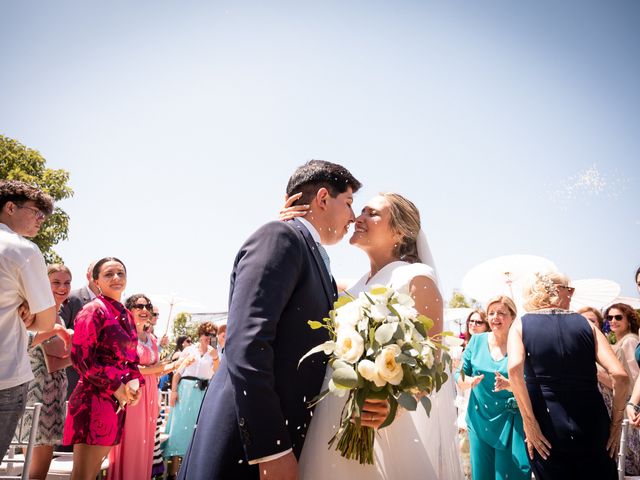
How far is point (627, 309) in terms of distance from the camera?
6.73 m

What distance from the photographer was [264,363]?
194 centimetres

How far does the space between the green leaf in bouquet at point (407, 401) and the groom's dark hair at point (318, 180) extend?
1.21 m

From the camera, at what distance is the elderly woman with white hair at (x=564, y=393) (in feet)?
11.8

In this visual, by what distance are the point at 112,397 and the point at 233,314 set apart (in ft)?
9.48

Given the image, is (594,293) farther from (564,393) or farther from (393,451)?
(393,451)

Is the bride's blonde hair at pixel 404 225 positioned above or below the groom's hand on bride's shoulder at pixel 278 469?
above

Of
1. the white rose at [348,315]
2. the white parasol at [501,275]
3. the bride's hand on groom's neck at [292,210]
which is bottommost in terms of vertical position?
the white rose at [348,315]

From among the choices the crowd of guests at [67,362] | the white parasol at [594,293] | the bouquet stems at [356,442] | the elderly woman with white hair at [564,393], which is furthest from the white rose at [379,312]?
the white parasol at [594,293]

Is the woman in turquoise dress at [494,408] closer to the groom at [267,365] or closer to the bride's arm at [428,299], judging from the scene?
the bride's arm at [428,299]

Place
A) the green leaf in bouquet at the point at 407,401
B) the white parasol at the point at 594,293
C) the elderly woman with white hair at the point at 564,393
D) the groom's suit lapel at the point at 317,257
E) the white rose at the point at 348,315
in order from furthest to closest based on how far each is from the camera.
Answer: the white parasol at the point at 594,293 < the elderly woman with white hair at the point at 564,393 < the groom's suit lapel at the point at 317,257 < the white rose at the point at 348,315 < the green leaf in bouquet at the point at 407,401

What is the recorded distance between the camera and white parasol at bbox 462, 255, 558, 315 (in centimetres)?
717

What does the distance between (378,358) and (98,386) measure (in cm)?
332

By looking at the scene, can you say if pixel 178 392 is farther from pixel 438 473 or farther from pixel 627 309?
pixel 627 309

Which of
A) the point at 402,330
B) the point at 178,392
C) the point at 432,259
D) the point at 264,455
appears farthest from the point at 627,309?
the point at 178,392
